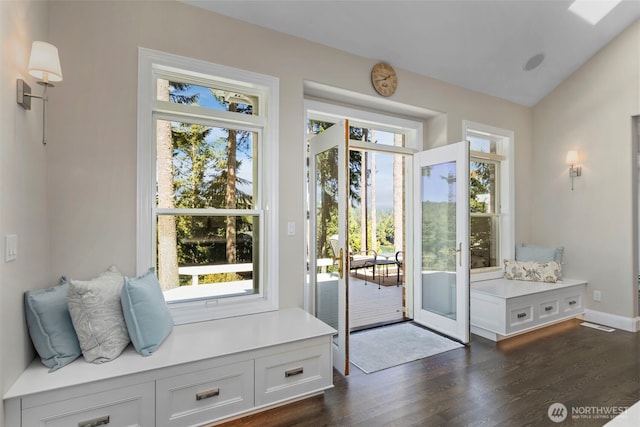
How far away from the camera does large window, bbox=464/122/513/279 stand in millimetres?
4383

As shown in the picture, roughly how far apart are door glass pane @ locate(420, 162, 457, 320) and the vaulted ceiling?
1229 millimetres

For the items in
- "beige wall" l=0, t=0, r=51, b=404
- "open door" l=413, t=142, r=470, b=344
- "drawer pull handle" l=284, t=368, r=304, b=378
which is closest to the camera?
"beige wall" l=0, t=0, r=51, b=404

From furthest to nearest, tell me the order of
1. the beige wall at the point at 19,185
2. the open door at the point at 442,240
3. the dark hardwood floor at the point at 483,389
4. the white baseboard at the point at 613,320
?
the white baseboard at the point at 613,320
the open door at the point at 442,240
the dark hardwood floor at the point at 483,389
the beige wall at the point at 19,185

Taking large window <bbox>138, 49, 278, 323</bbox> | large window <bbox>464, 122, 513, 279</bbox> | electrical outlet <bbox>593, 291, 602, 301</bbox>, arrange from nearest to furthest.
Answer: large window <bbox>138, 49, 278, 323</bbox> → electrical outlet <bbox>593, 291, 602, 301</bbox> → large window <bbox>464, 122, 513, 279</bbox>

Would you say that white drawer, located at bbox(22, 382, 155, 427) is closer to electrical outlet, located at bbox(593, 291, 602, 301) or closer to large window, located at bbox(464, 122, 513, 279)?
large window, located at bbox(464, 122, 513, 279)

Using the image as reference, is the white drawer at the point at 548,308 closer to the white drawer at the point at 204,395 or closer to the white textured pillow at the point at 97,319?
the white drawer at the point at 204,395

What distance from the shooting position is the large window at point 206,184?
2.47 m

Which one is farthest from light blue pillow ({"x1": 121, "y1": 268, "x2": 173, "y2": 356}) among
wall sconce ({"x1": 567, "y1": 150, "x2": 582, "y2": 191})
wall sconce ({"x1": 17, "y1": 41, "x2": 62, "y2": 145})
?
wall sconce ({"x1": 567, "y1": 150, "x2": 582, "y2": 191})

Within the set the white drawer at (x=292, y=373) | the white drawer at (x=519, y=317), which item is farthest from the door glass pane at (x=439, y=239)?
the white drawer at (x=292, y=373)

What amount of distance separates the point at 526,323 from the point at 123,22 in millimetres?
4738

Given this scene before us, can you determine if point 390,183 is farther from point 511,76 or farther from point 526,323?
point 526,323

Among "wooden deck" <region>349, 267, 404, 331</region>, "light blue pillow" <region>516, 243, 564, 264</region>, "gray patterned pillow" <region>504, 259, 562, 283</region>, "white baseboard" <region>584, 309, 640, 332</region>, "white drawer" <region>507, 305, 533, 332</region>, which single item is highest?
"light blue pillow" <region>516, 243, 564, 264</region>

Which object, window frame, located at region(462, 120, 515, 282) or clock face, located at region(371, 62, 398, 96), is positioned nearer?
clock face, located at region(371, 62, 398, 96)

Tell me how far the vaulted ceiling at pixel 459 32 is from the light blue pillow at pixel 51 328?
2343 mm
